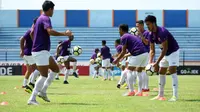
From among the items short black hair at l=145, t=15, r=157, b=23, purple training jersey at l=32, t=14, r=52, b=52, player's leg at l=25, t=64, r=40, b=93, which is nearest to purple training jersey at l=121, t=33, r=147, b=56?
short black hair at l=145, t=15, r=157, b=23

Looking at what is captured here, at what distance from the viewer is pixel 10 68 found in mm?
47562

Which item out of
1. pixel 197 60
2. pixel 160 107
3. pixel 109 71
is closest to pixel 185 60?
pixel 197 60

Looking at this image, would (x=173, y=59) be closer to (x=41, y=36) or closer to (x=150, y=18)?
(x=150, y=18)

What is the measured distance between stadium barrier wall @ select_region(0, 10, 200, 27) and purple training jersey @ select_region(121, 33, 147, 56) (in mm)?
44499

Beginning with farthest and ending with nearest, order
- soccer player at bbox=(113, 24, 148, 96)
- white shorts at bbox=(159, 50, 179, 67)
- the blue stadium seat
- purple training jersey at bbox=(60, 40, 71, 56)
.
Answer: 1. the blue stadium seat
2. purple training jersey at bbox=(60, 40, 71, 56)
3. soccer player at bbox=(113, 24, 148, 96)
4. white shorts at bbox=(159, 50, 179, 67)

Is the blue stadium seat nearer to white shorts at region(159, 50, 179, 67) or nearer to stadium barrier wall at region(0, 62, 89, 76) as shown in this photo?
stadium barrier wall at region(0, 62, 89, 76)

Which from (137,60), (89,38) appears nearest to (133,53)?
(137,60)

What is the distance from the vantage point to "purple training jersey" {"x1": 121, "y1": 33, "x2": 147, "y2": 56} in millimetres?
17344

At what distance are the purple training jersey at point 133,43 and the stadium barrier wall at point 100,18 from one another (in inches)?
1752

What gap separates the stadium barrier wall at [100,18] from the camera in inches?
2472

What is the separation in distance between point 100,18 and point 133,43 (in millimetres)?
46957

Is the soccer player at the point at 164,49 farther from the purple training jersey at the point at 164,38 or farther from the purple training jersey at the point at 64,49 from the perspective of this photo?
the purple training jersey at the point at 64,49
